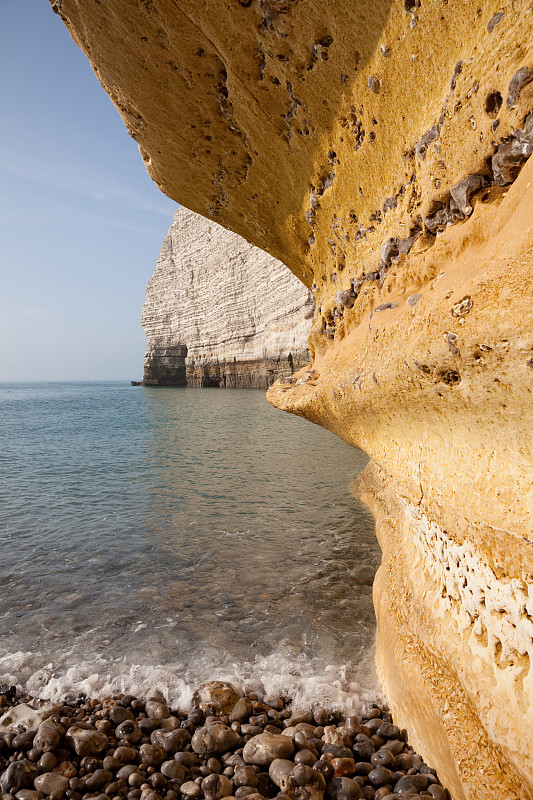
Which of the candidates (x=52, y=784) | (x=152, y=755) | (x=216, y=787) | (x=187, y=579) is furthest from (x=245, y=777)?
(x=187, y=579)

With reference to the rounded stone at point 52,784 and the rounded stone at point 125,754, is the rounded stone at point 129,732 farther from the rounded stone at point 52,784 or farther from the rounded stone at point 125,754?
the rounded stone at point 52,784

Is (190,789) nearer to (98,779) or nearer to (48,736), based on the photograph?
(98,779)

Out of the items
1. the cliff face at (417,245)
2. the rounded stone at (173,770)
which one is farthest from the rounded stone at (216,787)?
the cliff face at (417,245)

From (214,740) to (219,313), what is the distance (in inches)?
1540

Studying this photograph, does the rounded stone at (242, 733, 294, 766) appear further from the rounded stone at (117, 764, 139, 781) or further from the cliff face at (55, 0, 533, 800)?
the cliff face at (55, 0, 533, 800)

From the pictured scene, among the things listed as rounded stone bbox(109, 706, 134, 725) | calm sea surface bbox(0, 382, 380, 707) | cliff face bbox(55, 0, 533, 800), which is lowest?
calm sea surface bbox(0, 382, 380, 707)

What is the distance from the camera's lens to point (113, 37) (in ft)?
9.52

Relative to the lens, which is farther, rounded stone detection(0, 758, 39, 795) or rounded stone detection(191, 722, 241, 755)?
rounded stone detection(191, 722, 241, 755)

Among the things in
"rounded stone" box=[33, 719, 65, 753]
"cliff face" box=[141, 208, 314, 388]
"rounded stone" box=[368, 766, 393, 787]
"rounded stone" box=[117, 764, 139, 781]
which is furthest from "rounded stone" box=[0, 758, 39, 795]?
"cliff face" box=[141, 208, 314, 388]

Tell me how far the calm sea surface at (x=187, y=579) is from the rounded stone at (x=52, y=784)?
2.29 ft

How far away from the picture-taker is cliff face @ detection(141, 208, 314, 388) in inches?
1206

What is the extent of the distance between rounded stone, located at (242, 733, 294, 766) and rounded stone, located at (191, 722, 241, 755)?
9cm

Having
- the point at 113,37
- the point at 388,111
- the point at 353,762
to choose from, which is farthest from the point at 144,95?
the point at 353,762

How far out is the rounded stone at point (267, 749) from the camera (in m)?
2.01
